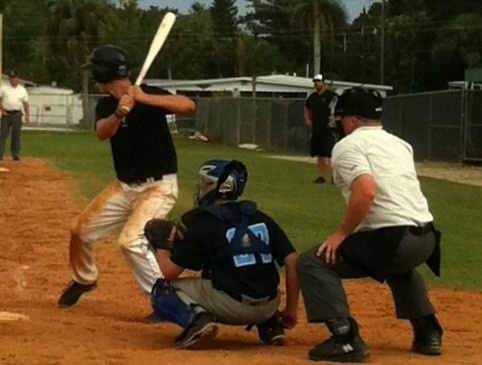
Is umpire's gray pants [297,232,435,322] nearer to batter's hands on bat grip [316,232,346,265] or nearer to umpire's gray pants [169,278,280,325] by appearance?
batter's hands on bat grip [316,232,346,265]

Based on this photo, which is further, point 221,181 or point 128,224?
point 128,224

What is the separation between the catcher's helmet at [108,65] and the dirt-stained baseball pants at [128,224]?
81cm

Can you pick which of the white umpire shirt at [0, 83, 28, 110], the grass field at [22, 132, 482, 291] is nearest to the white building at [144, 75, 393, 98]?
the grass field at [22, 132, 482, 291]

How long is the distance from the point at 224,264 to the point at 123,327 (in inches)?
53.2

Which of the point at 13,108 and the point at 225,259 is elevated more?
the point at 225,259

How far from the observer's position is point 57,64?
301 ft

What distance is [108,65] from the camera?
358 inches

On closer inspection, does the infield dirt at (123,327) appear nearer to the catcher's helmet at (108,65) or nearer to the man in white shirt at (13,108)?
the catcher's helmet at (108,65)

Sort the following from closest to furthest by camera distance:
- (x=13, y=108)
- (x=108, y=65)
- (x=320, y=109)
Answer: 1. (x=108, y=65)
2. (x=320, y=109)
3. (x=13, y=108)

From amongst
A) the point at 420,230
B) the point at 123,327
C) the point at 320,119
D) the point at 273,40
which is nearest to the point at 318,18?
the point at 273,40

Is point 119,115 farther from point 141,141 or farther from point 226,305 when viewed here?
point 226,305

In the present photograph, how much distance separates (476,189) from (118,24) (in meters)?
62.4

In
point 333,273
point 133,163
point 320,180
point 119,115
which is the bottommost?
point 320,180

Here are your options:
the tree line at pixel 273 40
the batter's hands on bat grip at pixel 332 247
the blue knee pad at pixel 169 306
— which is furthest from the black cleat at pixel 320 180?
the tree line at pixel 273 40
